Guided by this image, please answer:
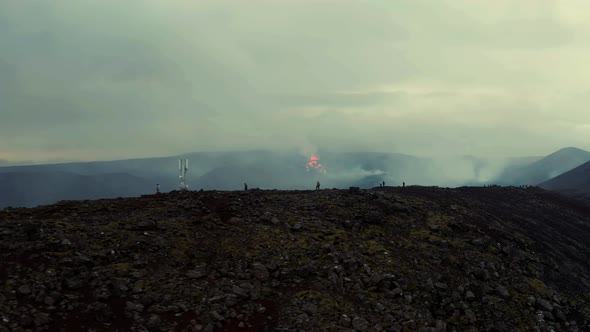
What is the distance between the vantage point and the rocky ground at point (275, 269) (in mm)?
16875

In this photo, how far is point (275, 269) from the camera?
840 inches

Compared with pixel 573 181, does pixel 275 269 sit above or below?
above

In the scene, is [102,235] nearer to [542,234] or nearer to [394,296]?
[394,296]

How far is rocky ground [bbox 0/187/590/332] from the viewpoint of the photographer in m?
16.9

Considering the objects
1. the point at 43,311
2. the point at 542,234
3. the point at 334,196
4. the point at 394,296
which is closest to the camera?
the point at 43,311

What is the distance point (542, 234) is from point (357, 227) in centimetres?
2224

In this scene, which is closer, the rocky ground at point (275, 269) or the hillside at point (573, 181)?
the rocky ground at point (275, 269)

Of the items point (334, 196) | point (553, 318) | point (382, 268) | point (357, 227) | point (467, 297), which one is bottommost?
point (553, 318)

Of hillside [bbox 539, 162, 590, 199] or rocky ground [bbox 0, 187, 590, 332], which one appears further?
hillside [bbox 539, 162, 590, 199]

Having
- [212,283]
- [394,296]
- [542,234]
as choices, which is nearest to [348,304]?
[394,296]

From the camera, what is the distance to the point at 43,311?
50.1ft

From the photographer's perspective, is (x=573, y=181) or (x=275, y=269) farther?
(x=573, y=181)

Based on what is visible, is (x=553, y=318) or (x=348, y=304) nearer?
(x=348, y=304)

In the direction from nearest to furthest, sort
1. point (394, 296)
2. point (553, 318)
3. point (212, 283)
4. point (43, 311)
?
point (43, 311), point (212, 283), point (394, 296), point (553, 318)
